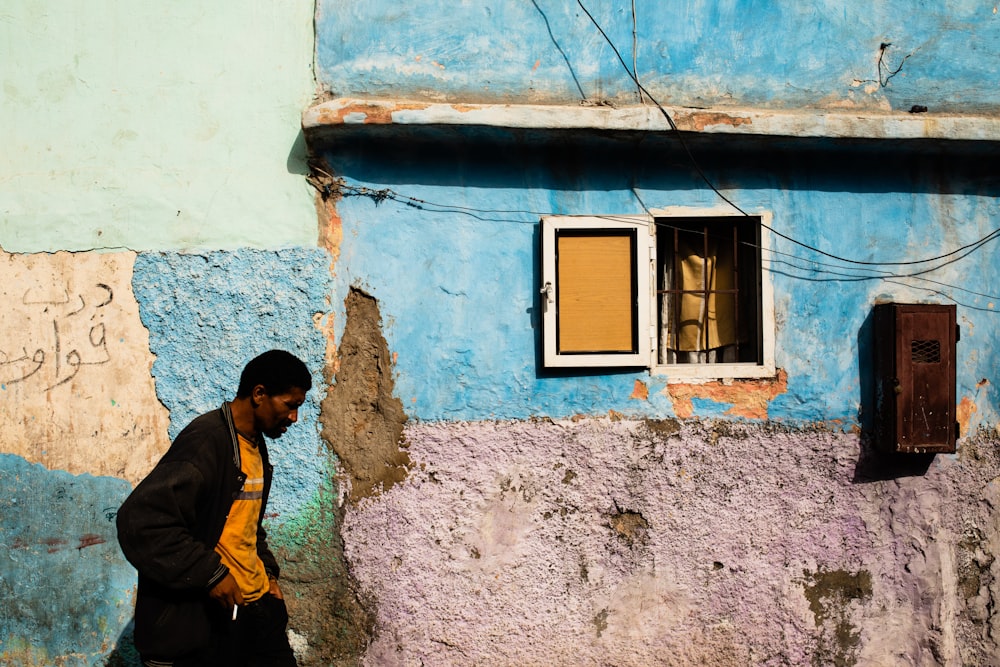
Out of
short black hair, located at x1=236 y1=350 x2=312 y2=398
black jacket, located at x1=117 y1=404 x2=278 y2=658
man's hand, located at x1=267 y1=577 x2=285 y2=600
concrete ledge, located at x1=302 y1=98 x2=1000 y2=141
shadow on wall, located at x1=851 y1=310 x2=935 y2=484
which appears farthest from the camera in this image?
shadow on wall, located at x1=851 y1=310 x2=935 y2=484

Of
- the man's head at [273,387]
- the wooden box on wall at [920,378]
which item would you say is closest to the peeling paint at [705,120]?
the wooden box on wall at [920,378]

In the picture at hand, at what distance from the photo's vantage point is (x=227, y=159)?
470cm

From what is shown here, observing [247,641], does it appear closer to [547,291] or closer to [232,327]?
[232,327]

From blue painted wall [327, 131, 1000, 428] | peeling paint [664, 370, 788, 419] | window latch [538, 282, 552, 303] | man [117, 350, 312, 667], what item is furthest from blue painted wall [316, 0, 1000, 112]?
man [117, 350, 312, 667]

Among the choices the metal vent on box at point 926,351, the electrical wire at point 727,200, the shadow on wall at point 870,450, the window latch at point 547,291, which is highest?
the electrical wire at point 727,200

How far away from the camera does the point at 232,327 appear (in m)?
4.65

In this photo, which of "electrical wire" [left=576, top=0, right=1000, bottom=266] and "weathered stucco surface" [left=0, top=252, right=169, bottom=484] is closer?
"weathered stucco surface" [left=0, top=252, right=169, bottom=484]

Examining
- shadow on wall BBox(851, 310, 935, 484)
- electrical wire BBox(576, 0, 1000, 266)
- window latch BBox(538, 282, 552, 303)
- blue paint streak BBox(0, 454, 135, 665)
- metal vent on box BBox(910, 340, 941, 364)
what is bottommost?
blue paint streak BBox(0, 454, 135, 665)

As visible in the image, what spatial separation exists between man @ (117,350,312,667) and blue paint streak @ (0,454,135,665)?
1.70m

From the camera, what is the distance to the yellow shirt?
10.5 ft

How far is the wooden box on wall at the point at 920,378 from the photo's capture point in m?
4.70

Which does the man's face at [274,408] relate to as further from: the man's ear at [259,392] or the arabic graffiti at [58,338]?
the arabic graffiti at [58,338]

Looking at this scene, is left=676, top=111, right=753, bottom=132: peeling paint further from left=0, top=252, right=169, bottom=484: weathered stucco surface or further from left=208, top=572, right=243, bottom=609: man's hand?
left=208, top=572, right=243, bottom=609: man's hand

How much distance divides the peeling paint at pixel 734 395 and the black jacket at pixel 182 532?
253 centimetres
